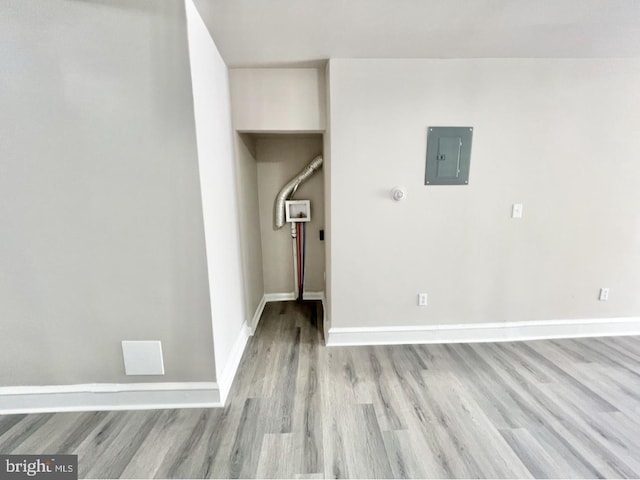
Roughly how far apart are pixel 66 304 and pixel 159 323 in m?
0.55

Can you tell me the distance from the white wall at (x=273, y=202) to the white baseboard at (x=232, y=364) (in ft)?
3.15

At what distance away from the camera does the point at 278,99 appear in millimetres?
2201

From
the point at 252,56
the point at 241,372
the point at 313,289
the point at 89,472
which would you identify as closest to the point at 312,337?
the point at 241,372

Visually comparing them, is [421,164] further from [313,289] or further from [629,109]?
[313,289]

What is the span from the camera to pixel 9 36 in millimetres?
1327

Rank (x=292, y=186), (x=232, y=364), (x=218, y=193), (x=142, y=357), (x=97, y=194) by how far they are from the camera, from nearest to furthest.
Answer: (x=97, y=194) < (x=142, y=357) < (x=218, y=193) < (x=232, y=364) < (x=292, y=186)

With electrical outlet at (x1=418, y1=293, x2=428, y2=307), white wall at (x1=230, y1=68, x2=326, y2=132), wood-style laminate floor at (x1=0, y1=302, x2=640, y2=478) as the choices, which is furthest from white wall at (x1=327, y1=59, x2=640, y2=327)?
wood-style laminate floor at (x1=0, y1=302, x2=640, y2=478)

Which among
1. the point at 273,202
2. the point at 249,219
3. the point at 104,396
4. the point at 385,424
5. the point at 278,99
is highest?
the point at 278,99

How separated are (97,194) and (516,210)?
2998 millimetres

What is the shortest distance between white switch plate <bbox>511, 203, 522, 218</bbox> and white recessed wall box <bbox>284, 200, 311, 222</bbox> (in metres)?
1.96

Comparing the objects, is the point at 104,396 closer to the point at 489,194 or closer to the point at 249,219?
the point at 249,219

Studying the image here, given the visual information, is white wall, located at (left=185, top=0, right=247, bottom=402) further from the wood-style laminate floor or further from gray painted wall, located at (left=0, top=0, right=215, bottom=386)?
the wood-style laminate floor

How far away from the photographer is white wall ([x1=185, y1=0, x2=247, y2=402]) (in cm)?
152

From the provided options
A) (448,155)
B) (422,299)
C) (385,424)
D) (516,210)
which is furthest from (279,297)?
(516,210)
